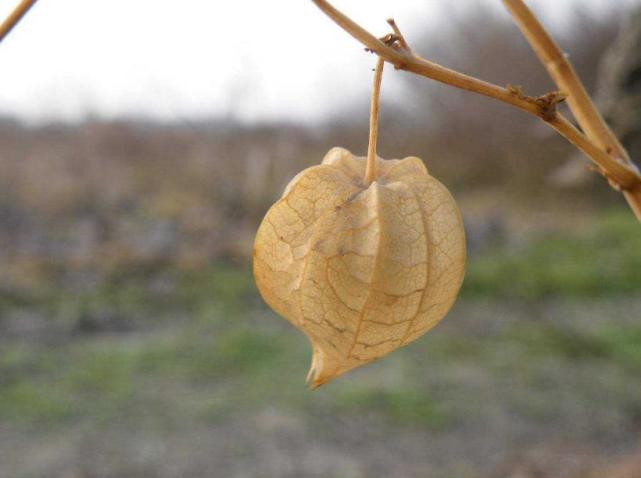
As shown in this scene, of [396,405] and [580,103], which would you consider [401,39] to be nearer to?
[580,103]

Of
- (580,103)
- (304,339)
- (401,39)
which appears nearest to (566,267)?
(304,339)

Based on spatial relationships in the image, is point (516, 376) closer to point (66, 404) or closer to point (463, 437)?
point (463, 437)

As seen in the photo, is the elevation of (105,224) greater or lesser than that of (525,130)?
lesser

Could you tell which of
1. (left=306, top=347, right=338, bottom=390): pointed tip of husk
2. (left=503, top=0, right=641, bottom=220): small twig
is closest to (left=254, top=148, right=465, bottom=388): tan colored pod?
(left=306, top=347, right=338, bottom=390): pointed tip of husk

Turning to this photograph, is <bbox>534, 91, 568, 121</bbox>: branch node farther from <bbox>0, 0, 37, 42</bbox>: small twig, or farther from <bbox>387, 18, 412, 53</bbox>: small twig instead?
<bbox>0, 0, 37, 42</bbox>: small twig

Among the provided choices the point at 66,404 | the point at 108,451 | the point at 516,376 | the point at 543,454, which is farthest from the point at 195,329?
the point at 543,454
